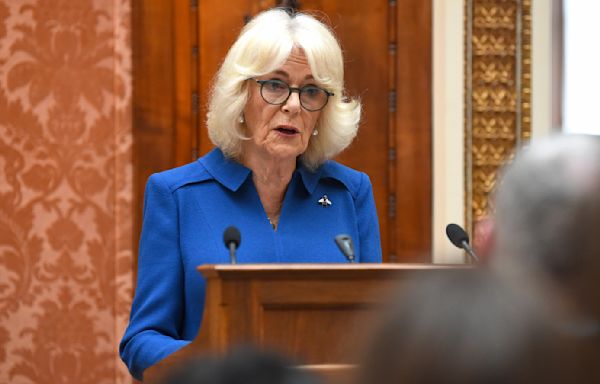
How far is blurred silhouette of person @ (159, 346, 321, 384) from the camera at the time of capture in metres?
0.81

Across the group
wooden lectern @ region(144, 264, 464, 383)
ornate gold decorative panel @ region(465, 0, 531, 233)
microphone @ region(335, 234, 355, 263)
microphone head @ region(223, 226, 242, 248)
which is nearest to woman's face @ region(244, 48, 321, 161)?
microphone @ region(335, 234, 355, 263)

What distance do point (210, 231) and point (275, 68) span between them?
49 cm

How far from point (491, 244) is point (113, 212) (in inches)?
159

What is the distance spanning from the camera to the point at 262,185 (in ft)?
10.2

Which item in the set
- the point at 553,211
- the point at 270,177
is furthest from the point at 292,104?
the point at 553,211

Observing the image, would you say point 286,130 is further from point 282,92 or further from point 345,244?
point 345,244

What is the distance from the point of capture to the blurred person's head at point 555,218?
32.7 inches

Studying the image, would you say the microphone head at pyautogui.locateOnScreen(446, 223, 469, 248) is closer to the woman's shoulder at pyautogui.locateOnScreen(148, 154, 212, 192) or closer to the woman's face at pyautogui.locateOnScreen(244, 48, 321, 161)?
the woman's face at pyautogui.locateOnScreen(244, 48, 321, 161)

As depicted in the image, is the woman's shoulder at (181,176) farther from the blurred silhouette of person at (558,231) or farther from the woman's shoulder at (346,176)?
the blurred silhouette of person at (558,231)

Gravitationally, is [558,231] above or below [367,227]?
above

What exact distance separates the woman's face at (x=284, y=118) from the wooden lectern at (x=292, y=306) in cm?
74

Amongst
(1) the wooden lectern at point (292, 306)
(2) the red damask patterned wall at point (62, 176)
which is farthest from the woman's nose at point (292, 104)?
(2) the red damask patterned wall at point (62, 176)

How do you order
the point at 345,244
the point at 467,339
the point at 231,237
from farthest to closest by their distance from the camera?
the point at 345,244 → the point at 231,237 → the point at 467,339

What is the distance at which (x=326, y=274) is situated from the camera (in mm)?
2379
